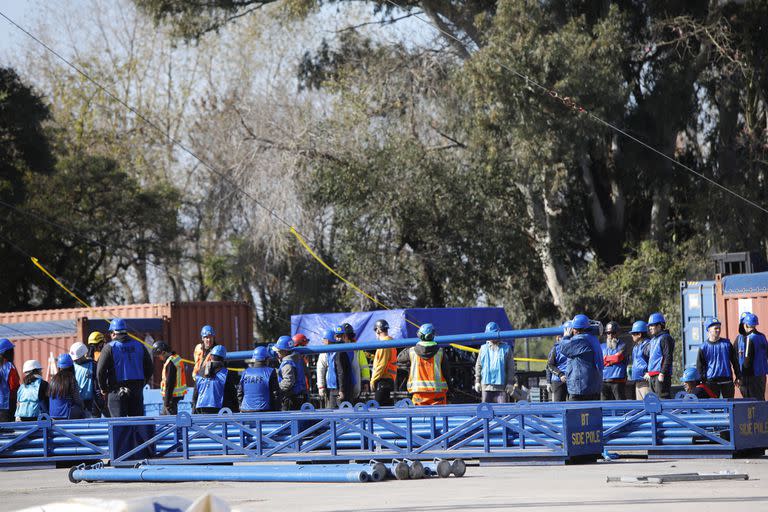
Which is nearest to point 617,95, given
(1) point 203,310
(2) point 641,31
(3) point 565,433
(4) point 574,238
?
(2) point 641,31

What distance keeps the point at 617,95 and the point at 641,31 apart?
399 cm

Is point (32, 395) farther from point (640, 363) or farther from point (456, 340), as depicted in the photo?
point (640, 363)

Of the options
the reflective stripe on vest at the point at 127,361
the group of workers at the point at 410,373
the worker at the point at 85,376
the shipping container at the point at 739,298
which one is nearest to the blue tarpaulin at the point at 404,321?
the shipping container at the point at 739,298

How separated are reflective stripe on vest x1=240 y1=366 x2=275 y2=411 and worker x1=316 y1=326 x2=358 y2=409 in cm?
237

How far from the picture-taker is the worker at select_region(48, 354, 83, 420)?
51.5ft

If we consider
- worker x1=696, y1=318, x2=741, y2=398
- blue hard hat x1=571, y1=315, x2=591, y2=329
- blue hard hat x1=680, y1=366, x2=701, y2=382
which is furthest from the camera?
worker x1=696, y1=318, x2=741, y2=398

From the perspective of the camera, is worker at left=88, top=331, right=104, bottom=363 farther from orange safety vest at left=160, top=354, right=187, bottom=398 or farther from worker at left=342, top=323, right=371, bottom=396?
worker at left=342, top=323, right=371, bottom=396

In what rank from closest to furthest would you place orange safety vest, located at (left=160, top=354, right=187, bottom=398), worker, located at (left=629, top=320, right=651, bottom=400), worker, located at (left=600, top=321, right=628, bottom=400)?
worker, located at (left=629, top=320, right=651, bottom=400), worker, located at (left=600, top=321, right=628, bottom=400), orange safety vest, located at (left=160, top=354, right=187, bottom=398)

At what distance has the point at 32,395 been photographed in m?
15.8

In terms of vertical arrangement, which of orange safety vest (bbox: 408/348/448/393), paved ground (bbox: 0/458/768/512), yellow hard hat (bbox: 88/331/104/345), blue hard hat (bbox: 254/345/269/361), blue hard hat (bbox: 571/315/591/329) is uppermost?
blue hard hat (bbox: 571/315/591/329)

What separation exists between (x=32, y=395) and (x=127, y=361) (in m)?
1.50

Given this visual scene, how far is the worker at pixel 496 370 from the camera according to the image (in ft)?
51.8

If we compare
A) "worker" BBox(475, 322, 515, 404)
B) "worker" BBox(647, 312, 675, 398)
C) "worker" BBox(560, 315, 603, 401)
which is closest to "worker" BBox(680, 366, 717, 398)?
"worker" BBox(647, 312, 675, 398)

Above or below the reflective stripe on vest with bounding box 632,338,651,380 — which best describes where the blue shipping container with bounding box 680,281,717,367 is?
above
